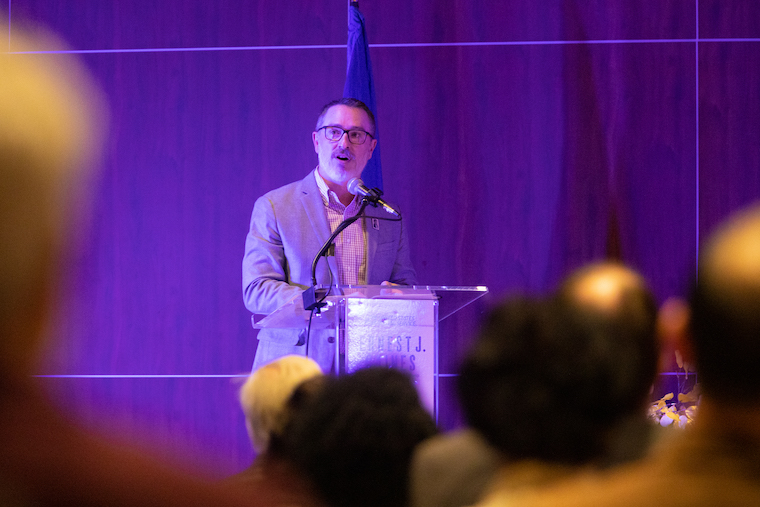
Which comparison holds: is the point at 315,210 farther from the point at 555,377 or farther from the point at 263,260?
the point at 555,377

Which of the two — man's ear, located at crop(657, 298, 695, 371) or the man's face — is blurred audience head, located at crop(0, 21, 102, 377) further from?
the man's face

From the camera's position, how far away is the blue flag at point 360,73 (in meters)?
3.87

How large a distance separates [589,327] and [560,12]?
3.67m

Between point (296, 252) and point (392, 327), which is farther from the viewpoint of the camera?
point (296, 252)

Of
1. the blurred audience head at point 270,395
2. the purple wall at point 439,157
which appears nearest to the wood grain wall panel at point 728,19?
the purple wall at point 439,157

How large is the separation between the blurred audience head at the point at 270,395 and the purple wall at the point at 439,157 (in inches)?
Answer: 114

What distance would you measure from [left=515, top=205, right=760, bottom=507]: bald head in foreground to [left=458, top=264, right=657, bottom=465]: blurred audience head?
0.40 ft

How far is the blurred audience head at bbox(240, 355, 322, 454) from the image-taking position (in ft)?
3.89

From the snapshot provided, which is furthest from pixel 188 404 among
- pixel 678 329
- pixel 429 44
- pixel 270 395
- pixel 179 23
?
pixel 678 329

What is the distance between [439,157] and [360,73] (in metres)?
0.69

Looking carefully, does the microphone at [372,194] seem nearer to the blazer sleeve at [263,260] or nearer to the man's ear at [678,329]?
the blazer sleeve at [263,260]

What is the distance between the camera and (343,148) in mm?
3330

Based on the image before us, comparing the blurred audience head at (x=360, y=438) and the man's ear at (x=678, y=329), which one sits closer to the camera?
the man's ear at (x=678, y=329)

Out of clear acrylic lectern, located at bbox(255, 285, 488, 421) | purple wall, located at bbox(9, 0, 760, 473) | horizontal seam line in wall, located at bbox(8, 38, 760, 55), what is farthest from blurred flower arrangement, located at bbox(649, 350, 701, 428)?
horizontal seam line in wall, located at bbox(8, 38, 760, 55)
